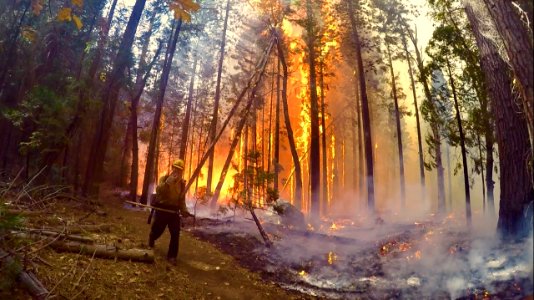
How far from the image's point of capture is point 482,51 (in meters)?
8.56

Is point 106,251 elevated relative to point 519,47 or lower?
lower

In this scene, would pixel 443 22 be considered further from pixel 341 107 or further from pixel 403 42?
pixel 341 107

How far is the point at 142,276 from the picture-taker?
5.66 m

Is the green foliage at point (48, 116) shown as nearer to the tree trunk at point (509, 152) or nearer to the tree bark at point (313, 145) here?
the tree bark at point (313, 145)

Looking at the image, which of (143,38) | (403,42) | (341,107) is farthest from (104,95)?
(341,107)

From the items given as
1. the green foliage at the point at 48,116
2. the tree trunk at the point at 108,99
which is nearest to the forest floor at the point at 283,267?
the green foliage at the point at 48,116

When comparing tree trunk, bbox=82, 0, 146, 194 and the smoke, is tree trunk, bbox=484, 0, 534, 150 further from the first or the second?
tree trunk, bbox=82, 0, 146, 194

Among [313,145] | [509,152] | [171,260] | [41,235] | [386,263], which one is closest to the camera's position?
[41,235]

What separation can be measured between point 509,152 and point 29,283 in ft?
29.6

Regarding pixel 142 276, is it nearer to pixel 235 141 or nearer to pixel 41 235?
pixel 41 235

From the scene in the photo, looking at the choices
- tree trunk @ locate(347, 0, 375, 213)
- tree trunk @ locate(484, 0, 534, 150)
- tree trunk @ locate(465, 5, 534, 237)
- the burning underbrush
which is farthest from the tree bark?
tree trunk @ locate(484, 0, 534, 150)

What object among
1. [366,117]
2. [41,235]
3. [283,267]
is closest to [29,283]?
[41,235]

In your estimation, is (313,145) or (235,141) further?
(313,145)

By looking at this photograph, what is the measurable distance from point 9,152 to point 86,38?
740 cm
